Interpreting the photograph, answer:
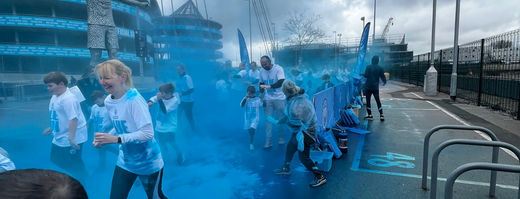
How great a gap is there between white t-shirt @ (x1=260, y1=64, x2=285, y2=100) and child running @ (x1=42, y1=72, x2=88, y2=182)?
10.9ft

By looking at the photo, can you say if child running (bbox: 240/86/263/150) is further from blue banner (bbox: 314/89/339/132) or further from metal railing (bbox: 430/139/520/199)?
metal railing (bbox: 430/139/520/199)

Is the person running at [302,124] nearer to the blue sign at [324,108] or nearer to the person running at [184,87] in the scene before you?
the blue sign at [324,108]

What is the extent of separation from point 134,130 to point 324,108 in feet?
13.1

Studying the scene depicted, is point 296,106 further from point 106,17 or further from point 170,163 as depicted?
point 106,17

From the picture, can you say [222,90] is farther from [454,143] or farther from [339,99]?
[454,143]

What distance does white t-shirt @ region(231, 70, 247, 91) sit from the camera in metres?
9.61

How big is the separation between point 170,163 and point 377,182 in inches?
132

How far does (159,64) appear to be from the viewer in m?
A: 15.8

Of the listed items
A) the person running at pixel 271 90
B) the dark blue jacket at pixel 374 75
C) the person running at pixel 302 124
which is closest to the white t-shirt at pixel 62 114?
the person running at pixel 302 124

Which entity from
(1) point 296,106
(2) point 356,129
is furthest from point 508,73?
(1) point 296,106

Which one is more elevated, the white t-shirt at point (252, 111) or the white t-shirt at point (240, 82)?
the white t-shirt at point (240, 82)

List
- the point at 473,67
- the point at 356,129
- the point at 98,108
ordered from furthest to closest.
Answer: the point at 473,67
the point at 356,129
the point at 98,108

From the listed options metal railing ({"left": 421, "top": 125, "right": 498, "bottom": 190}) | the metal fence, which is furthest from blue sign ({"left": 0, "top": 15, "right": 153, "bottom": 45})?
metal railing ({"left": 421, "top": 125, "right": 498, "bottom": 190})

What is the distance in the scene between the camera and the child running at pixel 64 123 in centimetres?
341
